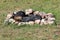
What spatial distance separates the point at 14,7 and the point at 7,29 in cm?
290

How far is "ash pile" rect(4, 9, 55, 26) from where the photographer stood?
995cm

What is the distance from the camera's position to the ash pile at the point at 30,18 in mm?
9953

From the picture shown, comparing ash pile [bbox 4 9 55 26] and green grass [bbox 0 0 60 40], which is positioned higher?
ash pile [bbox 4 9 55 26]

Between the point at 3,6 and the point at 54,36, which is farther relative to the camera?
Answer: the point at 3,6

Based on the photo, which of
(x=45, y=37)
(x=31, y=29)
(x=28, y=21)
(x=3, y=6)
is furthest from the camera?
(x=3, y=6)

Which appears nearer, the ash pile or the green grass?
the green grass

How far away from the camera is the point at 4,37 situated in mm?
9078

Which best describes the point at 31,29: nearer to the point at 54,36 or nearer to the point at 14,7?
the point at 54,36

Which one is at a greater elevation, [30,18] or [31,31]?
[30,18]

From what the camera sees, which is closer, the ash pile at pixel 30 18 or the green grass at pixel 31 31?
the green grass at pixel 31 31

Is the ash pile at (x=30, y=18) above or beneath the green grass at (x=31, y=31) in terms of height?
above

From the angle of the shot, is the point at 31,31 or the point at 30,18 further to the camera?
the point at 30,18

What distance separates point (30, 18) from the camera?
10281 mm

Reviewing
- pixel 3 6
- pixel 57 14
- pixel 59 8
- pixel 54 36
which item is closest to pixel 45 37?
pixel 54 36
